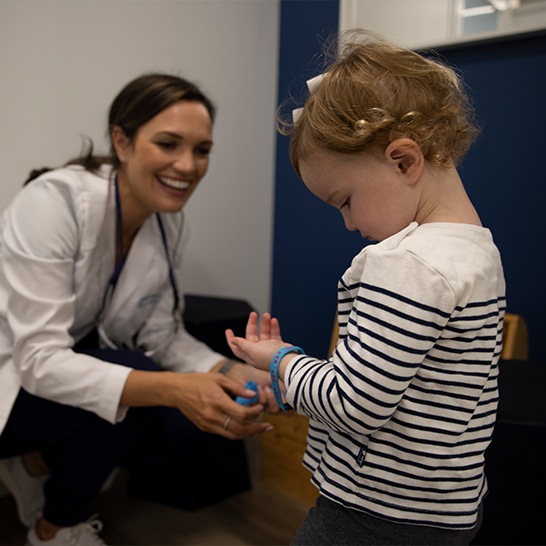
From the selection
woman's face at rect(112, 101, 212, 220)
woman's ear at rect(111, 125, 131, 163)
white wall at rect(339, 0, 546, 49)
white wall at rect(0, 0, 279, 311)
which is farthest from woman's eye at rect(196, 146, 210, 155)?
white wall at rect(339, 0, 546, 49)

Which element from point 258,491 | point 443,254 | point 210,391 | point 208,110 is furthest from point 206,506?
point 443,254

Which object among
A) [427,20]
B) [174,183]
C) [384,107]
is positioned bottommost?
[174,183]

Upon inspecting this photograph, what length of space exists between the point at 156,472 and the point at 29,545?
34cm

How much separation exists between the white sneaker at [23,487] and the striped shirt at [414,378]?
2.89 ft

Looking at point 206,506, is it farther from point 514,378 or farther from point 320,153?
point 320,153

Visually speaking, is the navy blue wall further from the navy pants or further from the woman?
the navy pants

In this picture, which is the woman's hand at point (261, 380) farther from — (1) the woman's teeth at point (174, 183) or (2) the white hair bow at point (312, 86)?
(2) the white hair bow at point (312, 86)

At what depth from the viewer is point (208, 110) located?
1395 millimetres

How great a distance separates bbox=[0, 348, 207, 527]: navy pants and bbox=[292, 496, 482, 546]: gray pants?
1.83 ft

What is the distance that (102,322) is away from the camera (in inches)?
53.2

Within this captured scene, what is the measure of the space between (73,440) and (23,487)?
0.26 metres

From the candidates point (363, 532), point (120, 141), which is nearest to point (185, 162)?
point (120, 141)

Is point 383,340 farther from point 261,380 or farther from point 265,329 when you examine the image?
point 261,380

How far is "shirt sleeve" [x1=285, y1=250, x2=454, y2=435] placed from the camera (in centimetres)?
63
